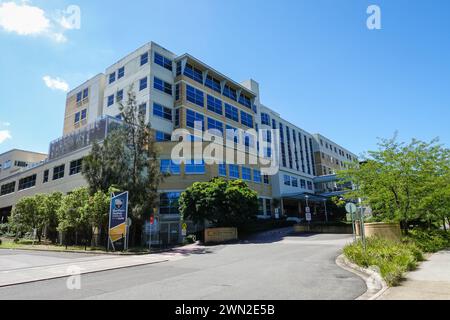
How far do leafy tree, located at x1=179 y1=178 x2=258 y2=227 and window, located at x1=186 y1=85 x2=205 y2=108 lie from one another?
16.4 m

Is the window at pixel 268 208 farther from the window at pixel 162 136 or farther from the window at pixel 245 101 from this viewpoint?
the window at pixel 245 101

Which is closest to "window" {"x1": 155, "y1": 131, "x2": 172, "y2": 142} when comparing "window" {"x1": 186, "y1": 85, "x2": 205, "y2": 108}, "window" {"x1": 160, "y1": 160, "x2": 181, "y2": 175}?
"window" {"x1": 160, "y1": 160, "x2": 181, "y2": 175}

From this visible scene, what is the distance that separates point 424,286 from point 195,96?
37.6 metres

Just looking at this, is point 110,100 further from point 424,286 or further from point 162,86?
point 424,286

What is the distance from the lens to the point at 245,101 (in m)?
51.5

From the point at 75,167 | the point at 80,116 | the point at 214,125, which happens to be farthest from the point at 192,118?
the point at 80,116

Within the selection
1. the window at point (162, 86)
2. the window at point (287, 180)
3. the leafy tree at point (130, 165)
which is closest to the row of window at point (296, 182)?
the window at point (287, 180)

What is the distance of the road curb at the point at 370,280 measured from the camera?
700 centimetres

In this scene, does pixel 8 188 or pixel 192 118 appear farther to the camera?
pixel 8 188

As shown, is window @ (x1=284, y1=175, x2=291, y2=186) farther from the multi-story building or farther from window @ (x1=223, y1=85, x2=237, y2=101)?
window @ (x1=223, y1=85, x2=237, y2=101)

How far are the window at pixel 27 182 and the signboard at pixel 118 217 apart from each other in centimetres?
2809

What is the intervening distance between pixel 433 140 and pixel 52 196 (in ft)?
112
